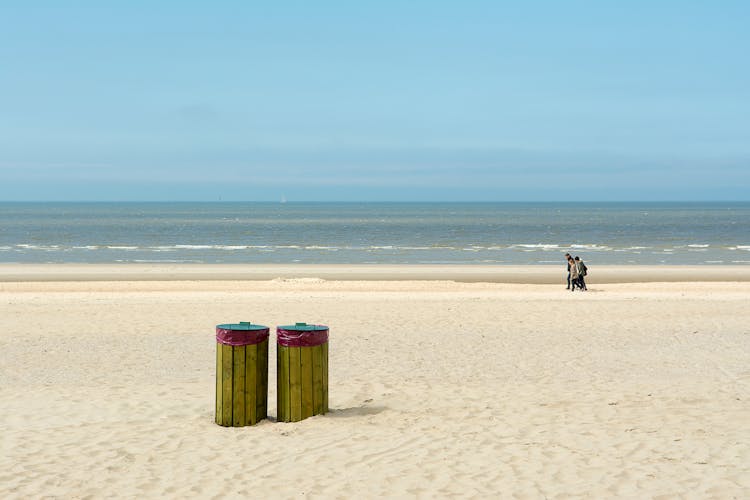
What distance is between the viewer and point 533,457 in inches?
250

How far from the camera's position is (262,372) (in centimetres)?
737

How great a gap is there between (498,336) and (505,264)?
24635 millimetres

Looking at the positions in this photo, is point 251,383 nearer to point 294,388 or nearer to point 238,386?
point 238,386

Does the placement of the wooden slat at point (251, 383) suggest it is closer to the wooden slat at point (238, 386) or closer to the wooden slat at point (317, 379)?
the wooden slat at point (238, 386)

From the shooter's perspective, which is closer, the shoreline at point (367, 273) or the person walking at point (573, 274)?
the person walking at point (573, 274)

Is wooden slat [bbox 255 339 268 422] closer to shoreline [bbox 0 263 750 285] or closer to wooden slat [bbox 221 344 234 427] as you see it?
wooden slat [bbox 221 344 234 427]

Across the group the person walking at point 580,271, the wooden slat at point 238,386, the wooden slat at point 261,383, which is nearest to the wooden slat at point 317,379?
the wooden slat at point 261,383

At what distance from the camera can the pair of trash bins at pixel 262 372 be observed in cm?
717

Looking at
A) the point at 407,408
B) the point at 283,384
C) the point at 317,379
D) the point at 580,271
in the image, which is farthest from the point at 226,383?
the point at 580,271

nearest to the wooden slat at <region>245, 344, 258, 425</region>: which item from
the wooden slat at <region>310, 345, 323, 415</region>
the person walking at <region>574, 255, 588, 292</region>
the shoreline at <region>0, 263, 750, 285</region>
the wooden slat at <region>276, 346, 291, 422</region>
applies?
the wooden slat at <region>276, 346, 291, 422</region>

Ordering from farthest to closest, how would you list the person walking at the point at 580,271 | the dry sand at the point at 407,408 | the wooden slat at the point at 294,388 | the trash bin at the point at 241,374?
1. the person walking at the point at 580,271
2. the wooden slat at the point at 294,388
3. the trash bin at the point at 241,374
4. the dry sand at the point at 407,408

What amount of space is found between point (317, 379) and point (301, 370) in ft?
0.68

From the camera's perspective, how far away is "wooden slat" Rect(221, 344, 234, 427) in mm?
7148

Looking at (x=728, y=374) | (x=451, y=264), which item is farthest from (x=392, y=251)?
(x=728, y=374)
